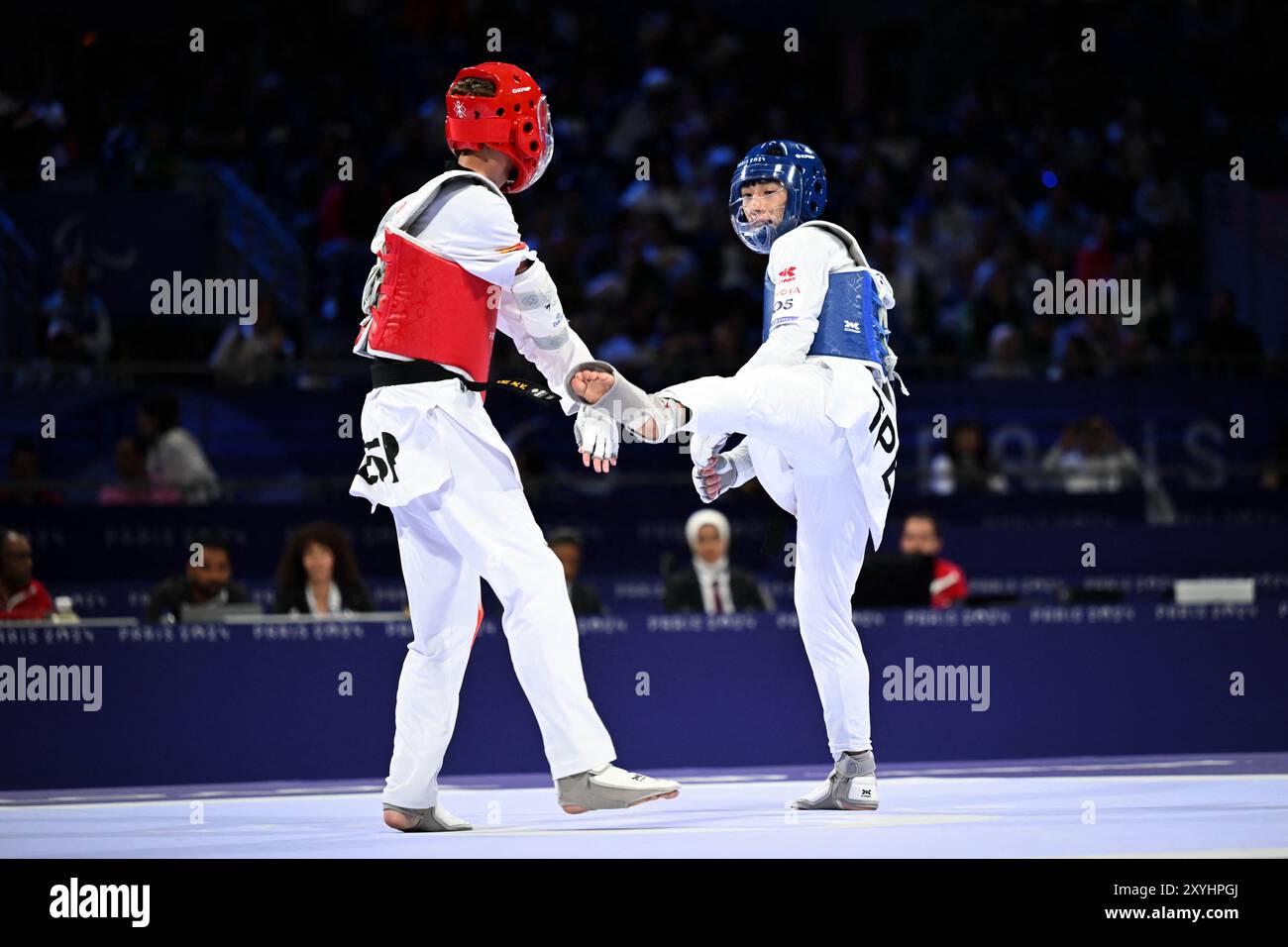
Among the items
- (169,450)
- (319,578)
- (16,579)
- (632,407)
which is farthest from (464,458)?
(169,450)

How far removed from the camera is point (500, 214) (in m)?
5.54

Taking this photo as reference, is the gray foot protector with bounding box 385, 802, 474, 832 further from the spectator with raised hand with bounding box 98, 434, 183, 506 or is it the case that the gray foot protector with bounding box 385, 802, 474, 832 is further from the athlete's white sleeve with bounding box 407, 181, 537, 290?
the spectator with raised hand with bounding box 98, 434, 183, 506

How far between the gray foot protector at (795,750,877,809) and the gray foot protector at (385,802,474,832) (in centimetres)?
134

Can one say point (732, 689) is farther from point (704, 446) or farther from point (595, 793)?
point (595, 793)

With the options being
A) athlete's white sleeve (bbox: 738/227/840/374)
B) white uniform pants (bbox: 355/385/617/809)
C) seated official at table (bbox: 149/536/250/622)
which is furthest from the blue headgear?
seated official at table (bbox: 149/536/250/622)

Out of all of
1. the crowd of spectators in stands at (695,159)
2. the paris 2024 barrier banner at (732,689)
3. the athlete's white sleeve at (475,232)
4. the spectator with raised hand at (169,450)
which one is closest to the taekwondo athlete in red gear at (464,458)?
the athlete's white sleeve at (475,232)

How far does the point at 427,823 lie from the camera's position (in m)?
5.70

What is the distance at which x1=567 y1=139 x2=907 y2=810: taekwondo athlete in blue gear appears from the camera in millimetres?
6102

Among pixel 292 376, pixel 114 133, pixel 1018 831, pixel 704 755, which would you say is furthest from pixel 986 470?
pixel 114 133

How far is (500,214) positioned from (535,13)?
42.8 feet

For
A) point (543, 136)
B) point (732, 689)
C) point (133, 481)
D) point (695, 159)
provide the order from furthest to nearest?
point (695, 159), point (133, 481), point (732, 689), point (543, 136)

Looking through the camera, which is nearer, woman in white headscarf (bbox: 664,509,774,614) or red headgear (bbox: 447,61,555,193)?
red headgear (bbox: 447,61,555,193)

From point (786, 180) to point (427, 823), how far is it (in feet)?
8.75

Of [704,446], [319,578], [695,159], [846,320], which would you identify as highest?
[695,159]
